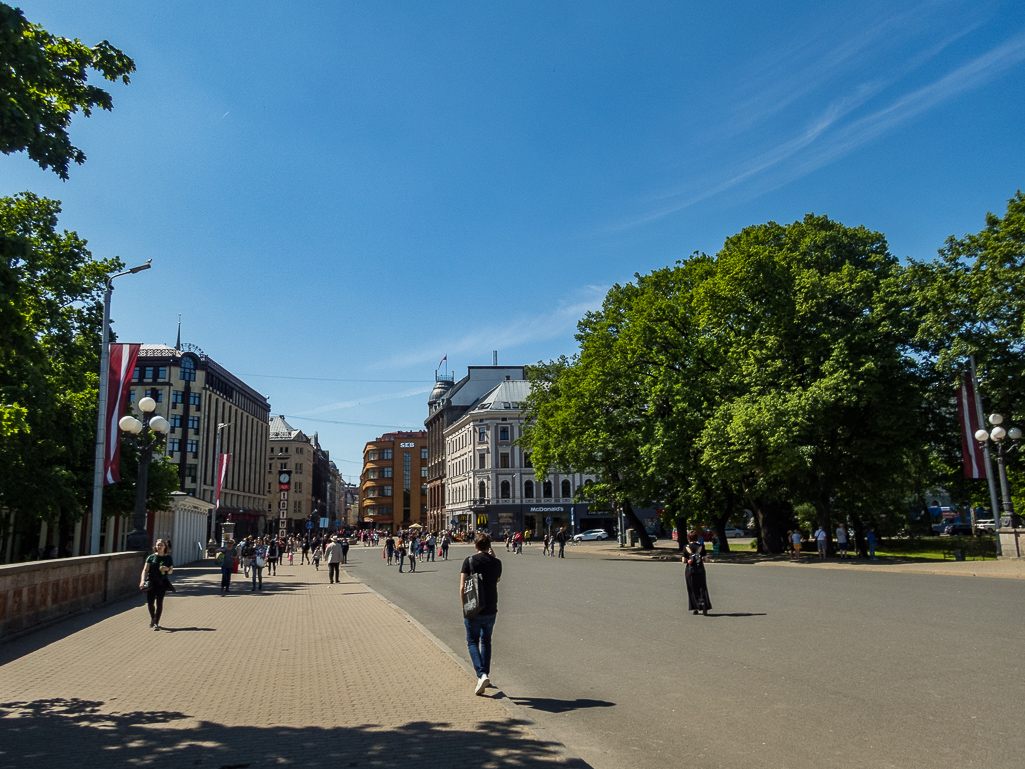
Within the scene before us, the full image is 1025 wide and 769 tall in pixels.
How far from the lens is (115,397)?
67.0 feet

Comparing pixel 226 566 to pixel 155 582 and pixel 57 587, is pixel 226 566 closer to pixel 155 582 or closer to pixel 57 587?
pixel 57 587

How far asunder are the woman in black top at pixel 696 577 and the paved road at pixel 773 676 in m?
0.31

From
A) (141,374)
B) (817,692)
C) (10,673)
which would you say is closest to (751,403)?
(817,692)

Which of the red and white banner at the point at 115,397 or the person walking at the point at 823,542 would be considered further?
the person walking at the point at 823,542

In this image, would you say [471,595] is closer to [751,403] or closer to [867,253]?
[751,403]

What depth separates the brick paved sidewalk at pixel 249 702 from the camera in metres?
5.55

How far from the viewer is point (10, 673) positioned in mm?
8953

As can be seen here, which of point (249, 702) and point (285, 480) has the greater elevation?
point (285, 480)

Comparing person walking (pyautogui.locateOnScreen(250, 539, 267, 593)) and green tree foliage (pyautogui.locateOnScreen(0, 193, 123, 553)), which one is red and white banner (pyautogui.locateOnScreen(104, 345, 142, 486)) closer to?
green tree foliage (pyautogui.locateOnScreen(0, 193, 123, 553))

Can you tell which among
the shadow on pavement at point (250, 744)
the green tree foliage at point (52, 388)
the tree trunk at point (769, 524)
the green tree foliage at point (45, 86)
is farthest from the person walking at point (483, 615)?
the tree trunk at point (769, 524)

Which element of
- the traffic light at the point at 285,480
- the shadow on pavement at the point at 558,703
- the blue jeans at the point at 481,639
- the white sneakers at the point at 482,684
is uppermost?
the traffic light at the point at 285,480

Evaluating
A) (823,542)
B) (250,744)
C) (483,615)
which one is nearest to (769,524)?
(823,542)

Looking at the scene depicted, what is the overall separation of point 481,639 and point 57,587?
1062 centimetres

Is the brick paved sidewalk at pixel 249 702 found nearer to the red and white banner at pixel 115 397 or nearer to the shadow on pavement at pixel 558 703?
the shadow on pavement at pixel 558 703
